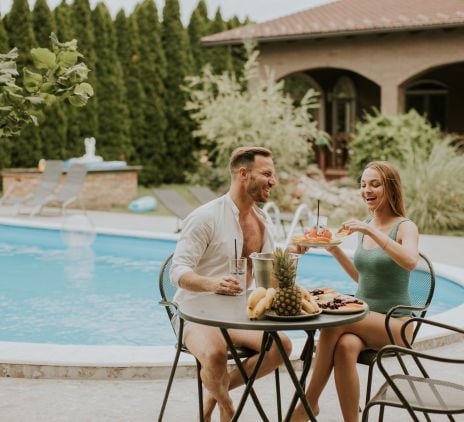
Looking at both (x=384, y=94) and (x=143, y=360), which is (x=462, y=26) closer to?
(x=384, y=94)

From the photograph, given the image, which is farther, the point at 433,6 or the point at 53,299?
the point at 433,6

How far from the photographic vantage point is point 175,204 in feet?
42.0

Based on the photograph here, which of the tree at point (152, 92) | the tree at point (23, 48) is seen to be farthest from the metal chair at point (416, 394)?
the tree at point (152, 92)

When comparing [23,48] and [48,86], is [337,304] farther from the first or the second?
[23,48]

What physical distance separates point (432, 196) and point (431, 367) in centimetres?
821

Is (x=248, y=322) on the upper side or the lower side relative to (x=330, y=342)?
upper

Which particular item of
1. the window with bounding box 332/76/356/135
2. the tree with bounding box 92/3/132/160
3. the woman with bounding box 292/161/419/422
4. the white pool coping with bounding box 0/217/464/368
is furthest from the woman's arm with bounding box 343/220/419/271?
the window with bounding box 332/76/356/135

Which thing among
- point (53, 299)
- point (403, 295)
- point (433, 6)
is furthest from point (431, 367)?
point (433, 6)

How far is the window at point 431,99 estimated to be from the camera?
20.3 meters

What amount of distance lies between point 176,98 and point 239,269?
18248mm

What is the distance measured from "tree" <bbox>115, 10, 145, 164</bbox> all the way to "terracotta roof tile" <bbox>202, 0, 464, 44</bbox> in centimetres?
184

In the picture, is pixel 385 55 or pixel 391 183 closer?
pixel 391 183

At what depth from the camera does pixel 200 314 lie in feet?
11.5

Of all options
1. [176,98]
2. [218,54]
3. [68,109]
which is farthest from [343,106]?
[68,109]
